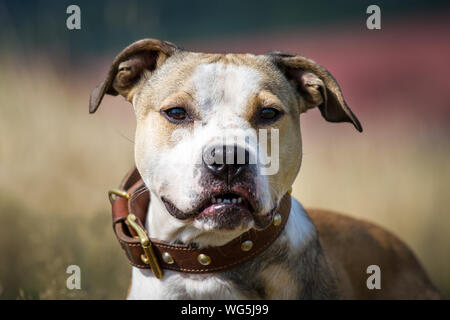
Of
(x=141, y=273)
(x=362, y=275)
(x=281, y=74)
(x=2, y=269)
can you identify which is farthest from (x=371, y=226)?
(x=2, y=269)

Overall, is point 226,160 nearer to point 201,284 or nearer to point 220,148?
point 220,148

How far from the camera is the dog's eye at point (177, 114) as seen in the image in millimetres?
2846

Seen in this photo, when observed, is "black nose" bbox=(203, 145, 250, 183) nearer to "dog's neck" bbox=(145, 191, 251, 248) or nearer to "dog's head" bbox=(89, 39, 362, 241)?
"dog's head" bbox=(89, 39, 362, 241)

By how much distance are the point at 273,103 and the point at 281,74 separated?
1.20 feet

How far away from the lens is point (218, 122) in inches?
107

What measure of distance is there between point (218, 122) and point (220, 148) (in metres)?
0.25

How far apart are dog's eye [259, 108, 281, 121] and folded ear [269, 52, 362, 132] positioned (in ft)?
1.38

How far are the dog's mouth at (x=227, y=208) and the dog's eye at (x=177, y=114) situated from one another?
518 mm

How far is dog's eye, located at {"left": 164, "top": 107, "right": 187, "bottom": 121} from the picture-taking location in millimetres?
2846

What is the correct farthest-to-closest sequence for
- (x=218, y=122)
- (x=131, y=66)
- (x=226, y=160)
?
(x=131, y=66)
(x=218, y=122)
(x=226, y=160)

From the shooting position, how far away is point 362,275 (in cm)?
371

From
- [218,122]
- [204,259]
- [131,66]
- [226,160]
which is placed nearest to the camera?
[226,160]

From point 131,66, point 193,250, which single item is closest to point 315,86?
point 131,66

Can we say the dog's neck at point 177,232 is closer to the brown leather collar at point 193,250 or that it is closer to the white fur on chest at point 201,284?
the brown leather collar at point 193,250
